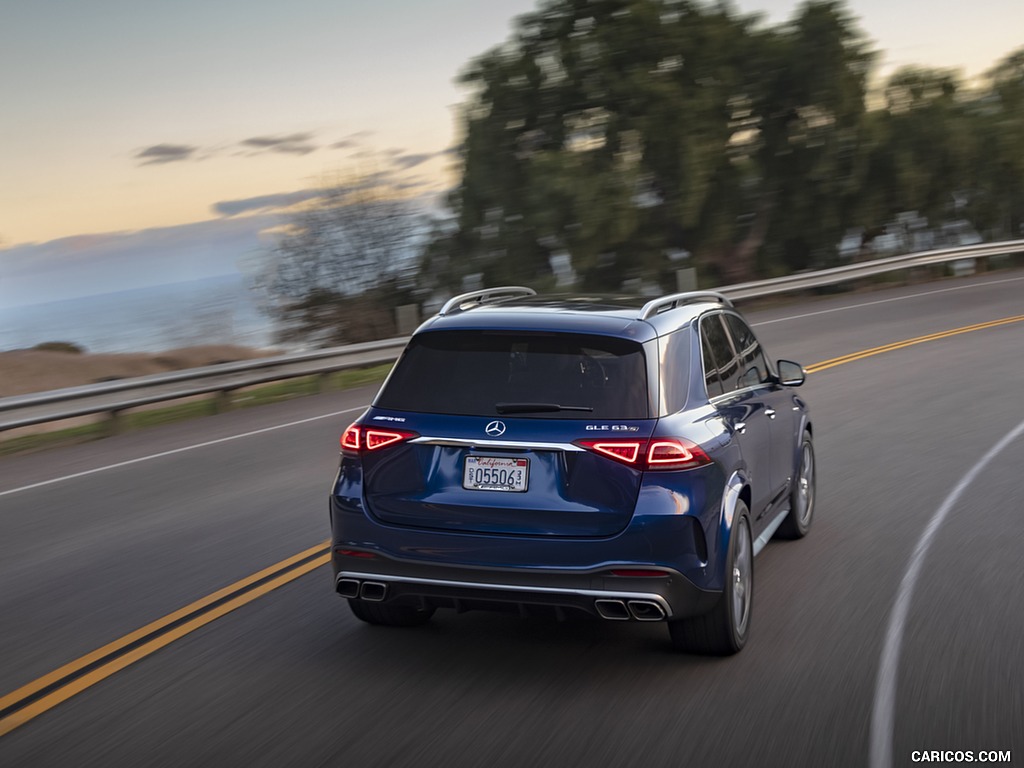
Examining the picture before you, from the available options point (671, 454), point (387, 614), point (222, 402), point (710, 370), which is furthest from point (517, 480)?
point (222, 402)

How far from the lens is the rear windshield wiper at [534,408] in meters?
5.59

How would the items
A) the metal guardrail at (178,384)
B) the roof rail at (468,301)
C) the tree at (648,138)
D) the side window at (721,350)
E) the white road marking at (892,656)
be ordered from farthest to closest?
1. the tree at (648,138)
2. the metal guardrail at (178,384)
3. the side window at (721,350)
4. the roof rail at (468,301)
5. the white road marking at (892,656)

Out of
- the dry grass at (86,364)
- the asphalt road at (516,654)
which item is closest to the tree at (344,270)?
the dry grass at (86,364)

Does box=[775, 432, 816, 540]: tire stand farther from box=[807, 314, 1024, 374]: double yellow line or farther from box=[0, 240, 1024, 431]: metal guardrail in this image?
box=[0, 240, 1024, 431]: metal guardrail

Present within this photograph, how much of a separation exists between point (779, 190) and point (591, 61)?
617 cm

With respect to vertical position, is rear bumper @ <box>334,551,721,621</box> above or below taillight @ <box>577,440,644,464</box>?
below

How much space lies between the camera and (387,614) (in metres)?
6.39

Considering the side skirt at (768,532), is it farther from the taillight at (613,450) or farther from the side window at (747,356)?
the taillight at (613,450)

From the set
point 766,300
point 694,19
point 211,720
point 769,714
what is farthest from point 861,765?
point 694,19

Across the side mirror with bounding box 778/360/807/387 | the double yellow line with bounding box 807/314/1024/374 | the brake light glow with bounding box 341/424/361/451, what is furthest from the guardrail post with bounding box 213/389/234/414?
the brake light glow with bounding box 341/424/361/451

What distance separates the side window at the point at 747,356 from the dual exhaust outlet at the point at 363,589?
2.41 meters

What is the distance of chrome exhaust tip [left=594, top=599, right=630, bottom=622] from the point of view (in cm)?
545

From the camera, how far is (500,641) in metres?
6.25

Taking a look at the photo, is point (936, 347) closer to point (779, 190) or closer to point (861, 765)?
point (779, 190)
